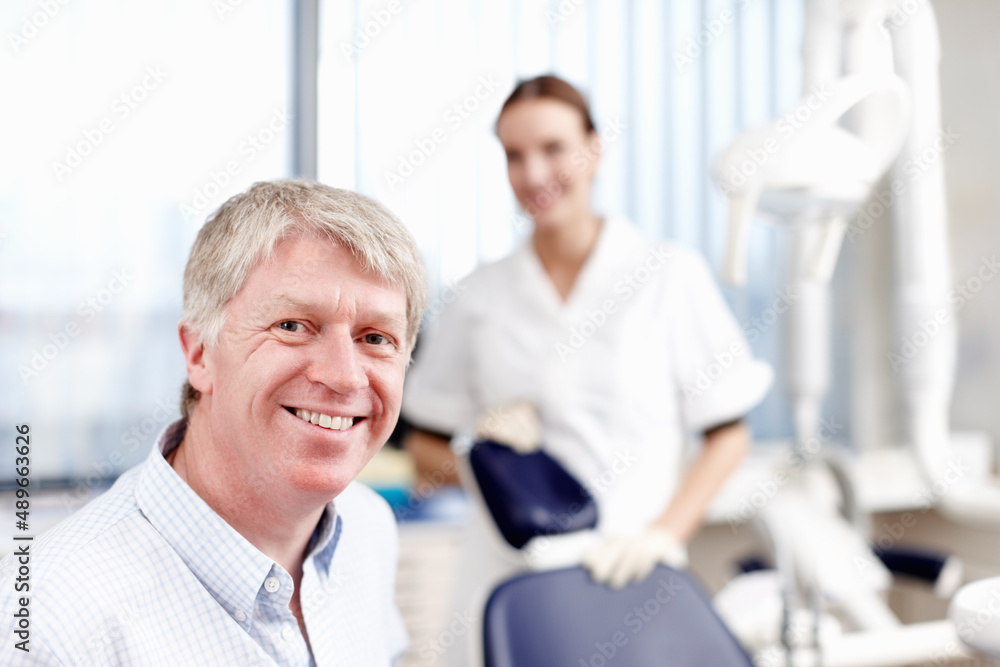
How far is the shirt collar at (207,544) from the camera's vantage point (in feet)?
2.31

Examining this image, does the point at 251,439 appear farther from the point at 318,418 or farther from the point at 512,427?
the point at 512,427

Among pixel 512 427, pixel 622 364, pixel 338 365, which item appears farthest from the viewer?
pixel 622 364

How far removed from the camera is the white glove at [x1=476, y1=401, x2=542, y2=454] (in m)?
1.36

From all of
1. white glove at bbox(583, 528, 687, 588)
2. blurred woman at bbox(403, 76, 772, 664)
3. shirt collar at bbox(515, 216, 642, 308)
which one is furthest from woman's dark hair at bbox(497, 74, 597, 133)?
white glove at bbox(583, 528, 687, 588)

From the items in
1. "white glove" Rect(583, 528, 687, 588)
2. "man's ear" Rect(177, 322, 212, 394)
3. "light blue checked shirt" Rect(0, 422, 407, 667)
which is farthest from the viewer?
"white glove" Rect(583, 528, 687, 588)

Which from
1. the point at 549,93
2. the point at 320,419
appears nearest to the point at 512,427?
the point at 549,93

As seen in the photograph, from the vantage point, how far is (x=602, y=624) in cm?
108

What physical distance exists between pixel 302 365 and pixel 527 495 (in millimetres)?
581

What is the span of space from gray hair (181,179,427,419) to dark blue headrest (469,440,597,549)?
50 centimetres

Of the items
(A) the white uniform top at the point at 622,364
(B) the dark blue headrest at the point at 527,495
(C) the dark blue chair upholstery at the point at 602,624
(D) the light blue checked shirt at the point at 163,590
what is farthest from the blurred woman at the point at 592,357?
(D) the light blue checked shirt at the point at 163,590

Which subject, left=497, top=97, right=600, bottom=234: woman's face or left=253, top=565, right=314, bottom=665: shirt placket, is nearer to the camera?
left=253, top=565, right=314, bottom=665: shirt placket

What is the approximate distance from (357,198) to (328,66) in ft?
6.28

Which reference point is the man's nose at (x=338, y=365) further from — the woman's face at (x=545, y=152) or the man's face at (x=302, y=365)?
the woman's face at (x=545, y=152)

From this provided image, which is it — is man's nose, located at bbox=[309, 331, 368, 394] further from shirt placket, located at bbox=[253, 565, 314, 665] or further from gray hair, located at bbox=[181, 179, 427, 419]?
shirt placket, located at bbox=[253, 565, 314, 665]
